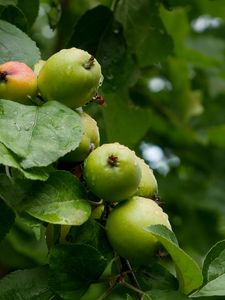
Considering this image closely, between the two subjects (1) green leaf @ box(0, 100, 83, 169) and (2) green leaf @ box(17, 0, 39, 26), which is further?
(2) green leaf @ box(17, 0, 39, 26)

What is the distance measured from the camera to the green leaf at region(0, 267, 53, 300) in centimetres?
144

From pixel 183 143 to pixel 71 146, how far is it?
6.78 ft

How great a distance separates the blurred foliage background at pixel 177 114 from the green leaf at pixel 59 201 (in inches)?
37.6

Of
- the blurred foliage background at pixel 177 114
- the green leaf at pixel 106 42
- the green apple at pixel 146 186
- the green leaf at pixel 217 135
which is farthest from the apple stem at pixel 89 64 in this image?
the green leaf at pixel 217 135

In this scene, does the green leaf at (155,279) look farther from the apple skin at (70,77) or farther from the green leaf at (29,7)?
the green leaf at (29,7)

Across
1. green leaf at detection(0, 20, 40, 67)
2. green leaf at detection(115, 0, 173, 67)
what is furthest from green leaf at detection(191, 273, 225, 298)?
green leaf at detection(115, 0, 173, 67)

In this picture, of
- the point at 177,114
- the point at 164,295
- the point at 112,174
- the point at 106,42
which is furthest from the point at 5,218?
the point at 177,114

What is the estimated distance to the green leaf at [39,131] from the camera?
1.30 metres

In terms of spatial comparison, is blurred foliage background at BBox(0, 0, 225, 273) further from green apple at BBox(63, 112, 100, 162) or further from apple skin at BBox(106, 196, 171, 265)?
apple skin at BBox(106, 196, 171, 265)

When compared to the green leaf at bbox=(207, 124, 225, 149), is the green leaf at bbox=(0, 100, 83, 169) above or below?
above

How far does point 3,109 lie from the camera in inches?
54.1

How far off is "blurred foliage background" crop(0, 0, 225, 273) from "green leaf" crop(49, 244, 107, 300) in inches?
38.8

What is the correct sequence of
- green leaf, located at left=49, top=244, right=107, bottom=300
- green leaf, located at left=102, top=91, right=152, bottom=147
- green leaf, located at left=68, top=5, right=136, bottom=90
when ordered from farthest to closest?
green leaf, located at left=102, top=91, right=152, bottom=147 < green leaf, located at left=68, top=5, right=136, bottom=90 < green leaf, located at left=49, top=244, right=107, bottom=300

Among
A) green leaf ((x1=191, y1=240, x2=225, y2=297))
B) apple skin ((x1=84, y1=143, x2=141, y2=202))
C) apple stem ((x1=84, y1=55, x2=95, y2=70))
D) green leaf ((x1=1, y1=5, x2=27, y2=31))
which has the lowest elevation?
green leaf ((x1=191, y1=240, x2=225, y2=297))
